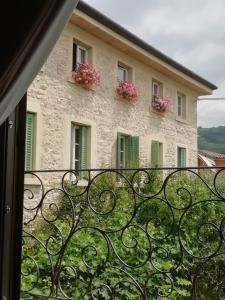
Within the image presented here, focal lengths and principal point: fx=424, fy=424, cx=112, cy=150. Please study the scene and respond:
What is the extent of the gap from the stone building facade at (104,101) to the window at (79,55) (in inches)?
2.9

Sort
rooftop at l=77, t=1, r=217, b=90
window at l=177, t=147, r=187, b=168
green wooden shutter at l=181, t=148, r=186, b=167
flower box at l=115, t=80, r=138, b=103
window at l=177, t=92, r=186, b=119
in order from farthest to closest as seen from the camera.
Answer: green wooden shutter at l=181, t=148, r=186, b=167 → window at l=177, t=147, r=187, b=168 → window at l=177, t=92, r=186, b=119 → flower box at l=115, t=80, r=138, b=103 → rooftop at l=77, t=1, r=217, b=90

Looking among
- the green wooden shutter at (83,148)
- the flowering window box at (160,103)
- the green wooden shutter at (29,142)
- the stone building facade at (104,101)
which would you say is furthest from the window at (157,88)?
the green wooden shutter at (29,142)

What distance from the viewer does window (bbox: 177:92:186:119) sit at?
13.8 m

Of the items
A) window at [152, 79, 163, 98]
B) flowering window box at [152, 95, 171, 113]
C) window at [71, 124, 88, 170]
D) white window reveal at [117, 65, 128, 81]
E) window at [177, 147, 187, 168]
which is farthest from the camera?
window at [177, 147, 187, 168]

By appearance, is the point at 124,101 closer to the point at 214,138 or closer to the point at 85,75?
the point at 85,75

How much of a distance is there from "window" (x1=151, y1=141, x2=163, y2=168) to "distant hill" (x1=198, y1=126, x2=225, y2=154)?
1472 cm

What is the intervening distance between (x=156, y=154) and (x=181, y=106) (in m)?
2.38

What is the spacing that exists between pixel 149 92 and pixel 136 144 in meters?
1.65

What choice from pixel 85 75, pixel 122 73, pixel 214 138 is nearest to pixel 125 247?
pixel 85 75

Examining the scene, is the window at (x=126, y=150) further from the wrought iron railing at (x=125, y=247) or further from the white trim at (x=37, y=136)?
the white trim at (x=37, y=136)

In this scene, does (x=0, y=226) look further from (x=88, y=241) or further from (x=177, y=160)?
(x=177, y=160)

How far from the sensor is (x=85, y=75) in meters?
9.15

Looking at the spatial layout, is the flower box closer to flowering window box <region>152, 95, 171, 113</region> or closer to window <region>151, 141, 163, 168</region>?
flowering window box <region>152, 95, 171, 113</region>

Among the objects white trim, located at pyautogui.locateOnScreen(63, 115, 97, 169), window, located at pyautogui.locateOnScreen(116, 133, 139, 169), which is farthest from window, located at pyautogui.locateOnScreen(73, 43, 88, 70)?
window, located at pyautogui.locateOnScreen(116, 133, 139, 169)
